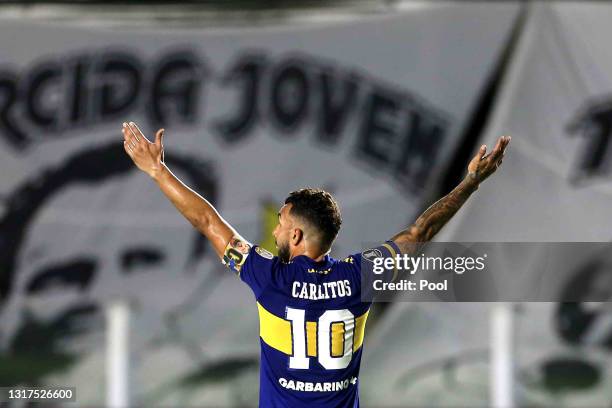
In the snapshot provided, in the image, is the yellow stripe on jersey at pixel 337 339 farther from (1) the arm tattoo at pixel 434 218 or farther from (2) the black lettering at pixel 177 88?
(2) the black lettering at pixel 177 88

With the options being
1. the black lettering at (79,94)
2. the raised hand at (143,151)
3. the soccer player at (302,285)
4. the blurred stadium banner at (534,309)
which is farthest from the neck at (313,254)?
the black lettering at (79,94)

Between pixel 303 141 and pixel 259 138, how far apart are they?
0.45m

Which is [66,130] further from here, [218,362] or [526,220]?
[526,220]

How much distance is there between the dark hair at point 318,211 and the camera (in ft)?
15.8

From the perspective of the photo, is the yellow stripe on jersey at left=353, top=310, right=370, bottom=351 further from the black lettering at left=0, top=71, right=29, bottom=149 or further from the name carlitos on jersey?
the black lettering at left=0, top=71, right=29, bottom=149

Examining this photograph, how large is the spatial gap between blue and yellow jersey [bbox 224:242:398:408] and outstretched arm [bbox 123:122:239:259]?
0.40 feet

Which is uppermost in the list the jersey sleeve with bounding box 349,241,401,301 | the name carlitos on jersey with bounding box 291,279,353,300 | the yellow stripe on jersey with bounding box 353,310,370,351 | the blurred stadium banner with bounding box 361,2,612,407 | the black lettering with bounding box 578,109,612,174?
the black lettering with bounding box 578,109,612,174

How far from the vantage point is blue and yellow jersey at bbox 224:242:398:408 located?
15.8 feet

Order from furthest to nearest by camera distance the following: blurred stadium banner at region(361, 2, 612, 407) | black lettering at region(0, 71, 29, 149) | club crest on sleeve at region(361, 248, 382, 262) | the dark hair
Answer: black lettering at region(0, 71, 29, 149) < blurred stadium banner at region(361, 2, 612, 407) < club crest on sleeve at region(361, 248, 382, 262) < the dark hair

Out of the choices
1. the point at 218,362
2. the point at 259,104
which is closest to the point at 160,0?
the point at 259,104

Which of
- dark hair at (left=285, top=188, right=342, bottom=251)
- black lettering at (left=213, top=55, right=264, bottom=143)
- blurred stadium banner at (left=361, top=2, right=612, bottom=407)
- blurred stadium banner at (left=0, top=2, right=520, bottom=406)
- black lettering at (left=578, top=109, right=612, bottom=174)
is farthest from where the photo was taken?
black lettering at (left=213, top=55, right=264, bottom=143)

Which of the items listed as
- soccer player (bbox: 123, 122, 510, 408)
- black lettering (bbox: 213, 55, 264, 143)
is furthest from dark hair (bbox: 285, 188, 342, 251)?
black lettering (bbox: 213, 55, 264, 143)

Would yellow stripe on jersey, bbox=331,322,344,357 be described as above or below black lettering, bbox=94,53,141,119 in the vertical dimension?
below

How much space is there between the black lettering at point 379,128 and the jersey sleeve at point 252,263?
651 cm
